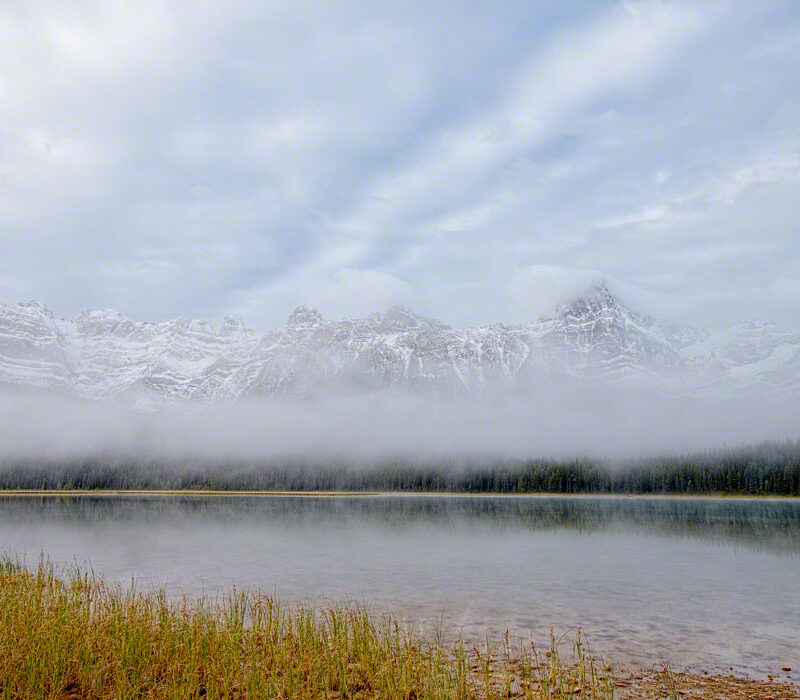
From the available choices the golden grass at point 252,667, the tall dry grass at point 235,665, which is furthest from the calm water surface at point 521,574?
the tall dry grass at point 235,665

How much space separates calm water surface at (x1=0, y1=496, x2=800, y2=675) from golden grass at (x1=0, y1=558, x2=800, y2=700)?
3.72m

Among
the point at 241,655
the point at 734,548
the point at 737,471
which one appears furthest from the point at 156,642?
the point at 737,471

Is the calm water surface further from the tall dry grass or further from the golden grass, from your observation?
the tall dry grass

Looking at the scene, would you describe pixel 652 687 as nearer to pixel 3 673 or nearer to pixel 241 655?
pixel 241 655

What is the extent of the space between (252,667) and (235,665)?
0.41 meters

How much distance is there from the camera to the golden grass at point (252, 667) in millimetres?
15133

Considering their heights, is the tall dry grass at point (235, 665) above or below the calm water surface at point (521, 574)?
above

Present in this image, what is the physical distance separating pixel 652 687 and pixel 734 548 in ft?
144

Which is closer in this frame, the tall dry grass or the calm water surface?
the tall dry grass

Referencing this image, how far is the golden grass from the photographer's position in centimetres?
1513

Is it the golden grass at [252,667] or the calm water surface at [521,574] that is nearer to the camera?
the golden grass at [252,667]

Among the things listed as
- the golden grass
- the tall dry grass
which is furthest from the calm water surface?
the tall dry grass

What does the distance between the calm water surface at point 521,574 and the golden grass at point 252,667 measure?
3.72 metres

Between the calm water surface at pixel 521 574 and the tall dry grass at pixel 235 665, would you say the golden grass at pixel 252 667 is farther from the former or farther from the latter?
the calm water surface at pixel 521 574
